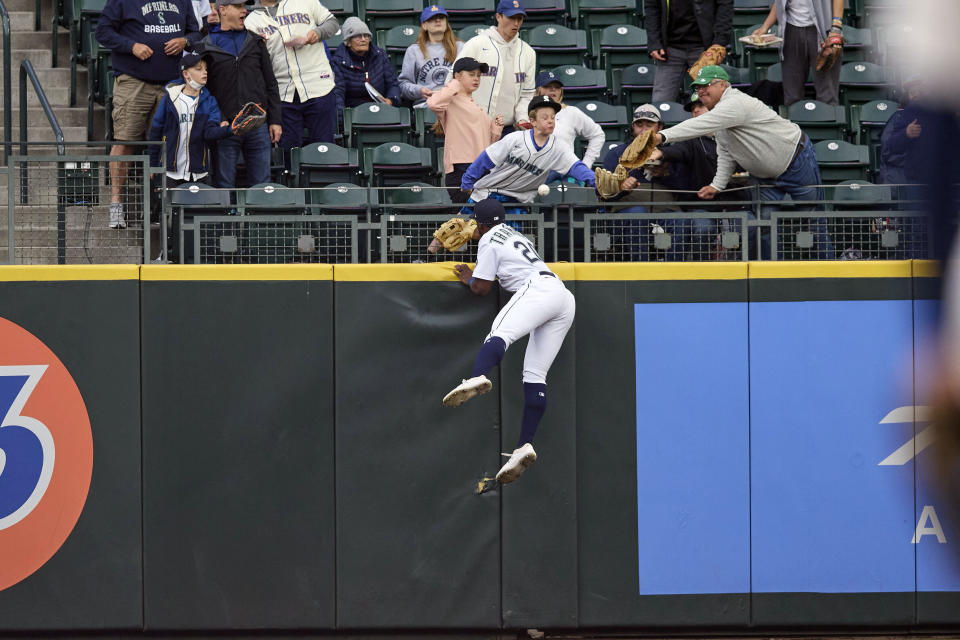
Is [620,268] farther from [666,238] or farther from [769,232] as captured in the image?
[769,232]

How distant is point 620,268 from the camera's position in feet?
25.4

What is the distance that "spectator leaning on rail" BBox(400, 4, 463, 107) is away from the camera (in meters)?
10.8

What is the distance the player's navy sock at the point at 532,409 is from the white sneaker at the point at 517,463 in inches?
2.7

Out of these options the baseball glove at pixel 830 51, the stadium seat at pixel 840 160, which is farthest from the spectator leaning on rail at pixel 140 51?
the baseball glove at pixel 830 51

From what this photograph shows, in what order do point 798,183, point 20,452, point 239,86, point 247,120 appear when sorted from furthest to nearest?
point 239,86
point 247,120
point 798,183
point 20,452

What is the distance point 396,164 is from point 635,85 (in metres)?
3.27

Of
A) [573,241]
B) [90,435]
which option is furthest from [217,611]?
[573,241]

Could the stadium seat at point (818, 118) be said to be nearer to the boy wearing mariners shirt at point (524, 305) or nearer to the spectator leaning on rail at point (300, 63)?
the spectator leaning on rail at point (300, 63)

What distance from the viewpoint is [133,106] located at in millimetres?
9695

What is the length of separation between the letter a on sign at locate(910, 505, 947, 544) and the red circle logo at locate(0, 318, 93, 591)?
5.60 meters

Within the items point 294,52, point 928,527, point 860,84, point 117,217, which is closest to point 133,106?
point 294,52

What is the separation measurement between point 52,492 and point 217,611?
1.35 meters

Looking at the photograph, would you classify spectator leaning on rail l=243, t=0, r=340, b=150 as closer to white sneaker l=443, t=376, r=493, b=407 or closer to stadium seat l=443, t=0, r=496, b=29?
stadium seat l=443, t=0, r=496, b=29

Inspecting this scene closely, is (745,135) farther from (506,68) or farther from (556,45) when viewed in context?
(556,45)
